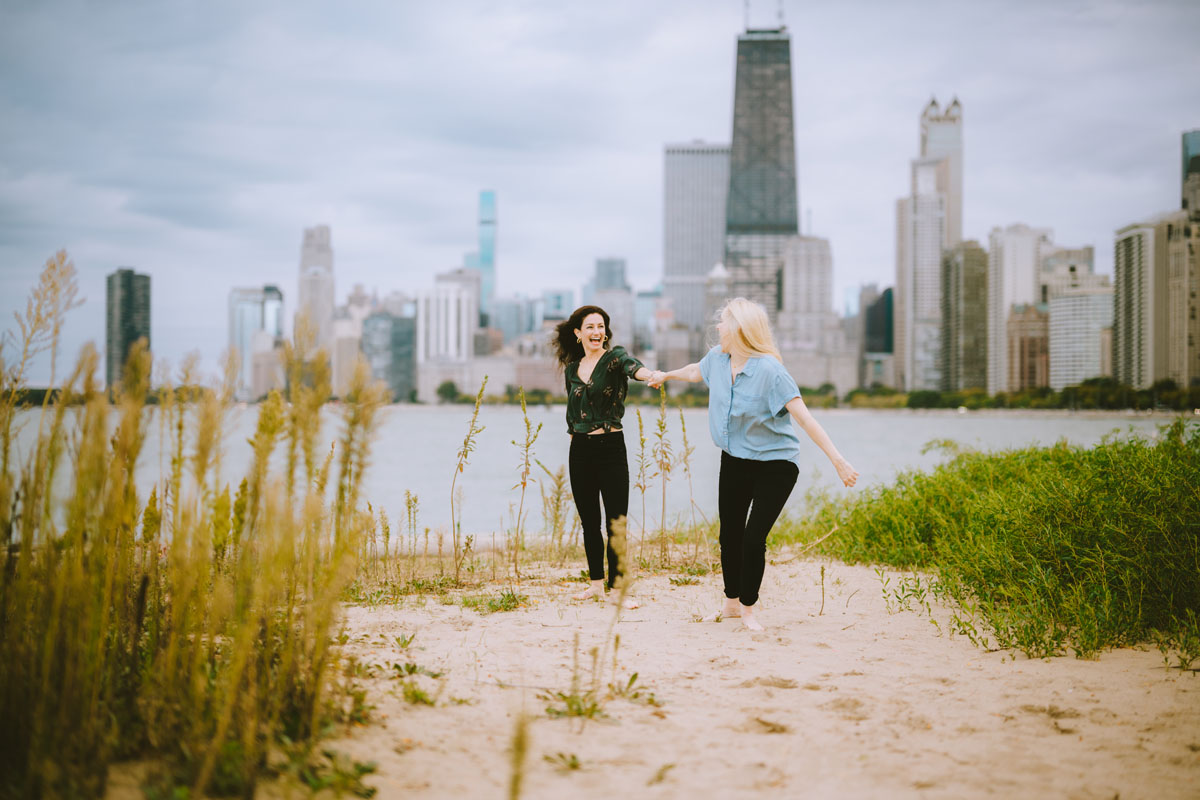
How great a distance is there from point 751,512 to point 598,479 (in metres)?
1.30

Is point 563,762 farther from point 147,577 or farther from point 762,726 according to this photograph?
point 147,577

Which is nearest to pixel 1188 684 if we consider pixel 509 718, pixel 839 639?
pixel 839 639

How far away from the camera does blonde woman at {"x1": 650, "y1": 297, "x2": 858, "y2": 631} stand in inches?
184

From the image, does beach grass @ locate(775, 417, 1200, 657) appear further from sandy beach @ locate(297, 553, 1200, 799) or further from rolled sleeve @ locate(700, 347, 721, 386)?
rolled sleeve @ locate(700, 347, 721, 386)

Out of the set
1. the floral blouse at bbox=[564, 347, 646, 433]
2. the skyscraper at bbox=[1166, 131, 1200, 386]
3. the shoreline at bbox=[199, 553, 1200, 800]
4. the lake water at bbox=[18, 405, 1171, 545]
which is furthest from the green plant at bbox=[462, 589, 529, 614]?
the skyscraper at bbox=[1166, 131, 1200, 386]

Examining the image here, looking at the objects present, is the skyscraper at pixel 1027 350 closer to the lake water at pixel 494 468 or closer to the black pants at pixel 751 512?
the lake water at pixel 494 468

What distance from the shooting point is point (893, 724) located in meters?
3.16

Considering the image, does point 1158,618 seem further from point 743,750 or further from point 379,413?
point 379,413

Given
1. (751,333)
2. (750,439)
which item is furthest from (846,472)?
(751,333)

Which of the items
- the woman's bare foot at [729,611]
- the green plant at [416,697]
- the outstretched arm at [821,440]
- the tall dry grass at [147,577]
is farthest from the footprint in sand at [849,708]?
the tall dry grass at [147,577]

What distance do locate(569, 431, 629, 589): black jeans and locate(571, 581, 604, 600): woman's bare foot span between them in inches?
3.3

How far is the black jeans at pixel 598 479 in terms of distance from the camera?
553 centimetres

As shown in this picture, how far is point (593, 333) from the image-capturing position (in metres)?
5.60

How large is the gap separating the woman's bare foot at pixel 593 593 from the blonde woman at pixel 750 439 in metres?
0.88
